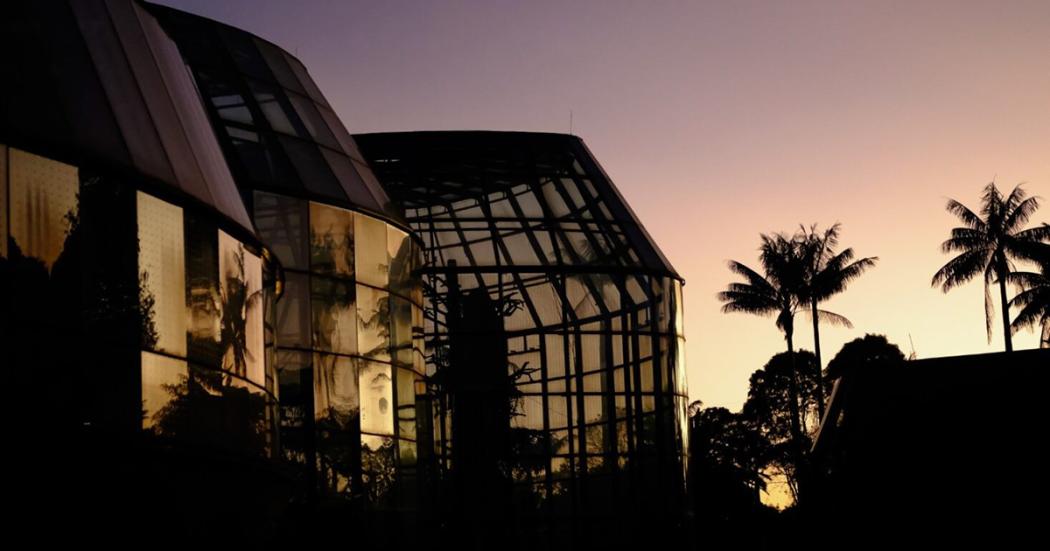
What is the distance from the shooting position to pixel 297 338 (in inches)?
958

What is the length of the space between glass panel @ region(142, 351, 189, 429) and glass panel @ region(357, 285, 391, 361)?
936 cm

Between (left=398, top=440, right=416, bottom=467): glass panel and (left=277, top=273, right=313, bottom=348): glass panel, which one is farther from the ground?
(left=277, top=273, right=313, bottom=348): glass panel

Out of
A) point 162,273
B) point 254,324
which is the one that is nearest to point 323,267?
point 254,324

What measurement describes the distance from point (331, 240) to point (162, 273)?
926 cm

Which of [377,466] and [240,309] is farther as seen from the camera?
[377,466]

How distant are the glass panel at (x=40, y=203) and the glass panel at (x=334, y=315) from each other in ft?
32.7

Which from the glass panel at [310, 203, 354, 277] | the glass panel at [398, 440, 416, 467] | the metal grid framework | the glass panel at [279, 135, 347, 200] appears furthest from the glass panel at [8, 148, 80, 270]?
Answer: the metal grid framework

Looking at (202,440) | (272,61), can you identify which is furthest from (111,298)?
(272,61)

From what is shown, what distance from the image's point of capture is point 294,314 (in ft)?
80.1

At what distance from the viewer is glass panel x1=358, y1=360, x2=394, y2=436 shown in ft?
83.8

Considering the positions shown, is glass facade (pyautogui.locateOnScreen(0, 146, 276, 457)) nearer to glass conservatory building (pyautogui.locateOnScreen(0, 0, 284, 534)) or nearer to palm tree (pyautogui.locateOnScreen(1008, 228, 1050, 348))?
glass conservatory building (pyautogui.locateOnScreen(0, 0, 284, 534))

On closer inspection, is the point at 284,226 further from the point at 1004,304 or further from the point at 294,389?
the point at 1004,304

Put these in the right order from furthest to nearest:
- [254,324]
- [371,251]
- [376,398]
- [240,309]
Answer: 1. [371,251]
2. [376,398]
3. [254,324]
4. [240,309]

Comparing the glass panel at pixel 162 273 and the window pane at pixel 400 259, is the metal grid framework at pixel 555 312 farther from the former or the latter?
the glass panel at pixel 162 273
